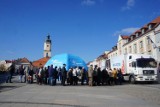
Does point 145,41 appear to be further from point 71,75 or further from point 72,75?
point 71,75

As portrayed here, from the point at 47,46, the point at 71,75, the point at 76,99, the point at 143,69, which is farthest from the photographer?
the point at 47,46

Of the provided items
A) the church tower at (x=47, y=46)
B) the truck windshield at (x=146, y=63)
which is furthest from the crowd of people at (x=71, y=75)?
the church tower at (x=47, y=46)

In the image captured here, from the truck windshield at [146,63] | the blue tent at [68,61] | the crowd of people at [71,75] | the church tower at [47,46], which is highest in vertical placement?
the church tower at [47,46]

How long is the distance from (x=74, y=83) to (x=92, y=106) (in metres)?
14.1

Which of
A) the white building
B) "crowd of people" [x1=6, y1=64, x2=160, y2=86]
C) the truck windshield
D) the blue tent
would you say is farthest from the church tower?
the truck windshield

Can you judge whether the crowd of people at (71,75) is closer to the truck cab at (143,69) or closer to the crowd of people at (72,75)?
the crowd of people at (72,75)

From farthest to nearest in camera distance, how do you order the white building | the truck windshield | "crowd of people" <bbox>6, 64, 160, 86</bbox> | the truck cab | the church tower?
the church tower < the white building < the truck windshield < the truck cab < "crowd of people" <bbox>6, 64, 160, 86</bbox>

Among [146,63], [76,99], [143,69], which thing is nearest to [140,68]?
[143,69]

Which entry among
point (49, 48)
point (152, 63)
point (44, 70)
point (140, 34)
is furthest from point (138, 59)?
point (49, 48)

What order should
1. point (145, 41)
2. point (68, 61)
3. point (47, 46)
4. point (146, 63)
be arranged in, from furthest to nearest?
point (47, 46) < point (145, 41) < point (68, 61) < point (146, 63)

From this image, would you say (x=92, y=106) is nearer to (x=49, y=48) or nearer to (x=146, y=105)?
(x=146, y=105)

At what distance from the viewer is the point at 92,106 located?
972 cm

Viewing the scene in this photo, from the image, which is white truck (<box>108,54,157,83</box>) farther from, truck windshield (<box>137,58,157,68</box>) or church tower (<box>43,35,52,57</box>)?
church tower (<box>43,35,52,57</box>)

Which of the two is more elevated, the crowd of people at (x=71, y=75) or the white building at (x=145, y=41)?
the white building at (x=145, y=41)
